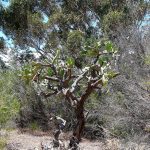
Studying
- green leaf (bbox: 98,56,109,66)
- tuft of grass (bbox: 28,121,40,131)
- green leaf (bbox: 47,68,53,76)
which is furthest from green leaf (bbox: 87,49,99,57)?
tuft of grass (bbox: 28,121,40,131)

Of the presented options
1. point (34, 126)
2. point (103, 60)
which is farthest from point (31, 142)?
point (103, 60)

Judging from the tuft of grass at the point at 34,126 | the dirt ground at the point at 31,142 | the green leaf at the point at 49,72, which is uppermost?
the green leaf at the point at 49,72

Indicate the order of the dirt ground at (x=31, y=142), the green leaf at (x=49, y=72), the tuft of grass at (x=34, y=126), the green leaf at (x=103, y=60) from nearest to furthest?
1. the green leaf at (x=103, y=60)
2. the green leaf at (x=49, y=72)
3. the dirt ground at (x=31, y=142)
4. the tuft of grass at (x=34, y=126)

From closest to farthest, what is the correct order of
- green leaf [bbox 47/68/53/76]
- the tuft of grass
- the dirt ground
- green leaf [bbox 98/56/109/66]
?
green leaf [bbox 98/56/109/66] → green leaf [bbox 47/68/53/76] → the dirt ground → the tuft of grass

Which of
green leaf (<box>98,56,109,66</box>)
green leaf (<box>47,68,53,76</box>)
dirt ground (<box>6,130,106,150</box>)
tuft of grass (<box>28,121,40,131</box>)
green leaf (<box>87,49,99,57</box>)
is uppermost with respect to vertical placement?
green leaf (<box>87,49,99,57</box>)

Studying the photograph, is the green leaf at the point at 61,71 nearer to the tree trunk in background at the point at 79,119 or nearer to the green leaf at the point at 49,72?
the green leaf at the point at 49,72

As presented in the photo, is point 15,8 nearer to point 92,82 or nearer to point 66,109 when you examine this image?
point 66,109

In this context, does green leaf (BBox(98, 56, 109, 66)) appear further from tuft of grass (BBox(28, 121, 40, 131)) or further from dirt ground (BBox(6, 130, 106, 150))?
tuft of grass (BBox(28, 121, 40, 131))

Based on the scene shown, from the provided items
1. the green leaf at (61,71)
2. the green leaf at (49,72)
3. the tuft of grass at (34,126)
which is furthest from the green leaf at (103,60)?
the tuft of grass at (34,126)

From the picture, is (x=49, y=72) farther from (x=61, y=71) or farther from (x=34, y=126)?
(x=34, y=126)

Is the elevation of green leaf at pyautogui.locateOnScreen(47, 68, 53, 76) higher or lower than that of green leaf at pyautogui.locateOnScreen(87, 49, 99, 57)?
lower

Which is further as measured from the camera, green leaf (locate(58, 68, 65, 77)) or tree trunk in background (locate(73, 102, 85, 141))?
green leaf (locate(58, 68, 65, 77))

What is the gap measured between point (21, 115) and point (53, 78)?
11.5 metres

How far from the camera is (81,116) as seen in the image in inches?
288
